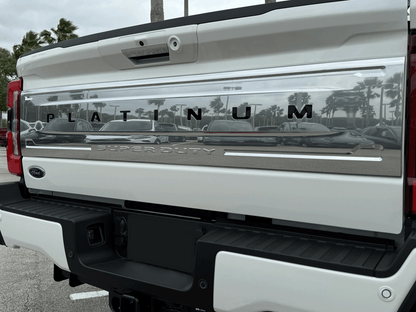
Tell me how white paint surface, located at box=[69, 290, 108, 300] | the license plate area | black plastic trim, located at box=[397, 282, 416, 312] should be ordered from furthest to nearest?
white paint surface, located at box=[69, 290, 108, 300], the license plate area, black plastic trim, located at box=[397, 282, 416, 312]

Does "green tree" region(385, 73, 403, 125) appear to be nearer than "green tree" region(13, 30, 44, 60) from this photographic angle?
Yes

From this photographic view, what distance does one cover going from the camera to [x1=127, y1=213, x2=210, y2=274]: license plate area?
227cm

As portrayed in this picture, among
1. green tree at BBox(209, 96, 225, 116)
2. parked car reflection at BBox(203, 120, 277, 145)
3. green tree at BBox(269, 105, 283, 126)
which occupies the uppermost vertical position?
green tree at BBox(209, 96, 225, 116)

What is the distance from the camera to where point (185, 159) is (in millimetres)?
2131

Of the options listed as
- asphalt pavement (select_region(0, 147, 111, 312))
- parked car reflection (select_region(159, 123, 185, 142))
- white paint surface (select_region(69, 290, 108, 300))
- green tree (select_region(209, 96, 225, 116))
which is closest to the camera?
green tree (select_region(209, 96, 225, 116))

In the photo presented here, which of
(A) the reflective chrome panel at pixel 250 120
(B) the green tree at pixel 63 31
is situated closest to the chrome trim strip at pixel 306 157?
(A) the reflective chrome panel at pixel 250 120

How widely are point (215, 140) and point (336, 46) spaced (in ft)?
2.27

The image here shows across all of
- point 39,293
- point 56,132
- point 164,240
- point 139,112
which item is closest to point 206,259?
point 164,240

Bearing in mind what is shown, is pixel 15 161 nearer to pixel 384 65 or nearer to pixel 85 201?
pixel 85 201

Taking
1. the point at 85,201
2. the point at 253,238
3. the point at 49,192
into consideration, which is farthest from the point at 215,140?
Result: the point at 49,192

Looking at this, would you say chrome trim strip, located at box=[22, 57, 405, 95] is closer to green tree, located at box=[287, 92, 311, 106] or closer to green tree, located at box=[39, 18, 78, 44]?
green tree, located at box=[287, 92, 311, 106]

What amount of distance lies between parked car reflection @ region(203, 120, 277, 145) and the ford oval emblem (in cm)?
133

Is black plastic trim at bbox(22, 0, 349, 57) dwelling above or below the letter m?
above

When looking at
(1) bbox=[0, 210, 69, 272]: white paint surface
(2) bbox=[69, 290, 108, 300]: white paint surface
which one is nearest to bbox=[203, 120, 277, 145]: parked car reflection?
(1) bbox=[0, 210, 69, 272]: white paint surface
